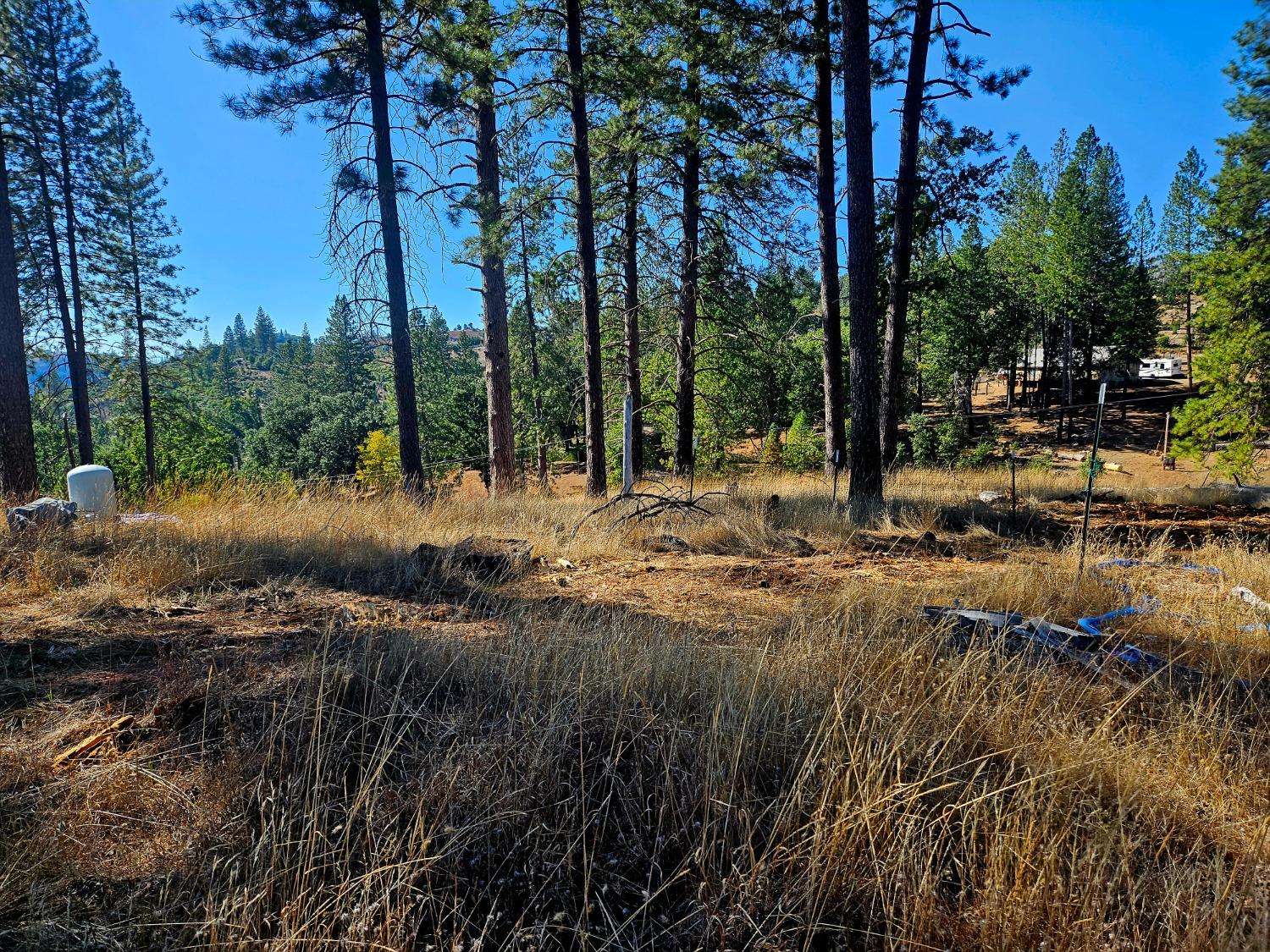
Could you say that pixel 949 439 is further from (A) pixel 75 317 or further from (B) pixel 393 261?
(A) pixel 75 317

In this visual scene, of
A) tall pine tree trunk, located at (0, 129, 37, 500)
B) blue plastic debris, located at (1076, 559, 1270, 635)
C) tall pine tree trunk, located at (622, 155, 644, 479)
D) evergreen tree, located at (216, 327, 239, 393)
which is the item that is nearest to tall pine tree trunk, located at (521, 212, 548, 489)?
tall pine tree trunk, located at (622, 155, 644, 479)

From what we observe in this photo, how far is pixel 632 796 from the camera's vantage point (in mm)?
2172

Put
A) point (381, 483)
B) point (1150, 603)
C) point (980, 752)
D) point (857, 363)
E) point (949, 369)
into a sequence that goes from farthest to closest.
Result: point (949, 369) → point (381, 483) → point (857, 363) → point (1150, 603) → point (980, 752)

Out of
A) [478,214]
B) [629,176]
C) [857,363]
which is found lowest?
[857,363]

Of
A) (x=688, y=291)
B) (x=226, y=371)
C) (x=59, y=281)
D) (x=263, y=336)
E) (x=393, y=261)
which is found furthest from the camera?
(x=263, y=336)

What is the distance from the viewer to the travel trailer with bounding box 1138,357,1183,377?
2007 inches

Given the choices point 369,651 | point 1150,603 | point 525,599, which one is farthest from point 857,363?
point 369,651

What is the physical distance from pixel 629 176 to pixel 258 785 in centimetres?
1419

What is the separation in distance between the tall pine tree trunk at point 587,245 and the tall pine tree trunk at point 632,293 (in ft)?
4.66

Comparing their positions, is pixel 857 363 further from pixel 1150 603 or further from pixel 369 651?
pixel 369 651

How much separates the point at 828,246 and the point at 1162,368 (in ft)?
191

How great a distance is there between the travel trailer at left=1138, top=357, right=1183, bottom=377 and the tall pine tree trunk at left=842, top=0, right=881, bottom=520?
5730 centimetres

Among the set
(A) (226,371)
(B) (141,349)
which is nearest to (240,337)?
(A) (226,371)

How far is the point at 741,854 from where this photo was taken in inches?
74.6
